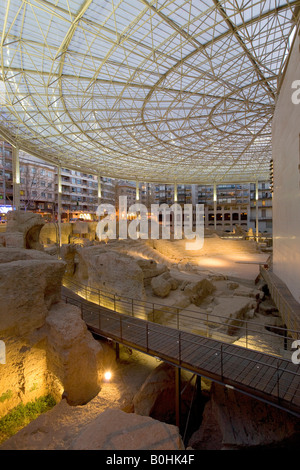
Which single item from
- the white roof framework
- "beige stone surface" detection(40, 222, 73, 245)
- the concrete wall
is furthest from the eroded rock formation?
"beige stone surface" detection(40, 222, 73, 245)

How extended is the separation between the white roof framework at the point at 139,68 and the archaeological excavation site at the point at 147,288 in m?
0.13

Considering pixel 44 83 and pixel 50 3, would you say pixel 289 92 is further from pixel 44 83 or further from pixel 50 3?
pixel 44 83

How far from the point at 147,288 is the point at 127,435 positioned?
1143 cm

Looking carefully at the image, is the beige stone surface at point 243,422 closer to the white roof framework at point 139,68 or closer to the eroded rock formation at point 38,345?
the eroded rock formation at point 38,345

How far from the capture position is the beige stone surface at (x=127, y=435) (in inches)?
131

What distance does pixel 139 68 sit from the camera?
15812mm

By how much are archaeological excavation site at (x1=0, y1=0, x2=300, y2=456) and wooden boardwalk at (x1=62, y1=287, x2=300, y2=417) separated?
45 mm

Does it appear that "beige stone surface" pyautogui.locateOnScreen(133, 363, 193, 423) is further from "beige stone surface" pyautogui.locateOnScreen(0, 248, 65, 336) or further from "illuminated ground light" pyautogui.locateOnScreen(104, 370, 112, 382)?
"beige stone surface" pyautogui.locateOnScreen(0, 248, 65, 336)

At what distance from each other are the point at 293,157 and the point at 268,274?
8006 millimetres

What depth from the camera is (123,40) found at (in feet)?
42.1

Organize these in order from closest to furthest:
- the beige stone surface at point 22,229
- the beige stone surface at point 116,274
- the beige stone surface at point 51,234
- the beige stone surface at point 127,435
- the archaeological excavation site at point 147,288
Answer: the beige stone surface at point 127,435 < the archaeological excavation site at point 147,288 < the beige stone surface at point 116,274 < the beige stone surface at point 22,229 < the beige stone surface at point 51,234

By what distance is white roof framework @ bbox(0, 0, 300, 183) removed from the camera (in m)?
11.7

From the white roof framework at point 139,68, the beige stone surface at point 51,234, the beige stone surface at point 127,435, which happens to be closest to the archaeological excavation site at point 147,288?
the beige stone surface at point 127,435

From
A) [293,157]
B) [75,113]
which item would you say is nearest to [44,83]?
[75,113]
